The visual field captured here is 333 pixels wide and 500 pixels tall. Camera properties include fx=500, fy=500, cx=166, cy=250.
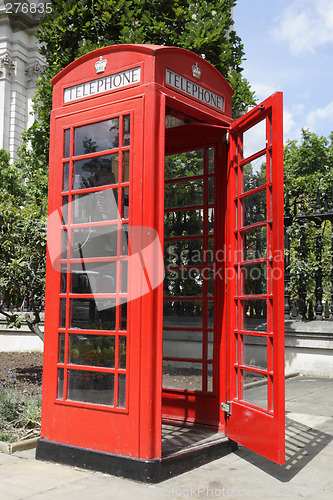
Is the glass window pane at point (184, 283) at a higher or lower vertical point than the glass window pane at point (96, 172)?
lower

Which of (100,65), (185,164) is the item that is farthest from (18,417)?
(100,65)

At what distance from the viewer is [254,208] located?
4.40 meters

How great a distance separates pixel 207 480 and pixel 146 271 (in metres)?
1.68

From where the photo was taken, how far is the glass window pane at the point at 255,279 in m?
4.18

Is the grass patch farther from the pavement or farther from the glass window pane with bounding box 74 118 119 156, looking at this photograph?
the glass window pane with bounding box 74 118 119 156

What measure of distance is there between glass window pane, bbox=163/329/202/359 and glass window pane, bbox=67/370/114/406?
47.3 inches

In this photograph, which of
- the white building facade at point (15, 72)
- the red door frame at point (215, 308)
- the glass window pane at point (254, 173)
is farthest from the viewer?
the white building facade at point (15, 72)

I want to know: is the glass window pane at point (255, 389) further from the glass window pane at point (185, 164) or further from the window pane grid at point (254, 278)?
the glass window pane at point (185, 164)

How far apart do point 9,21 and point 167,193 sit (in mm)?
34072

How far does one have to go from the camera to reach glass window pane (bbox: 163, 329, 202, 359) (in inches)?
203

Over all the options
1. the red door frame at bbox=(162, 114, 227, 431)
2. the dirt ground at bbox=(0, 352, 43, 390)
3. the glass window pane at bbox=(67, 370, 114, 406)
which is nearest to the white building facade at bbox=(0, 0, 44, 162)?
the dirt ground at bbox=(0, 352, 43, 390)

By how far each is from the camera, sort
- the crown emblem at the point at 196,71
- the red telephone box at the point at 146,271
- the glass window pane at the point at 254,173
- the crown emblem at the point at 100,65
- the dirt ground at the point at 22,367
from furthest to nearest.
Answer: the dirt ground at the point at 22,367, the crown emblem at the point at 196,71, the crown emblem at the point at 100,65, the glass window pane at the point at 254,173, the red telephone box at the point at 146,271

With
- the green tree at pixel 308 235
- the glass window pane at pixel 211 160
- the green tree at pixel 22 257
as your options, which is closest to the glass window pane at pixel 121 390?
the glass window pane at pixel 211 160

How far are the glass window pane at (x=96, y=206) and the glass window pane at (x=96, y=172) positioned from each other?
0.30 feet
